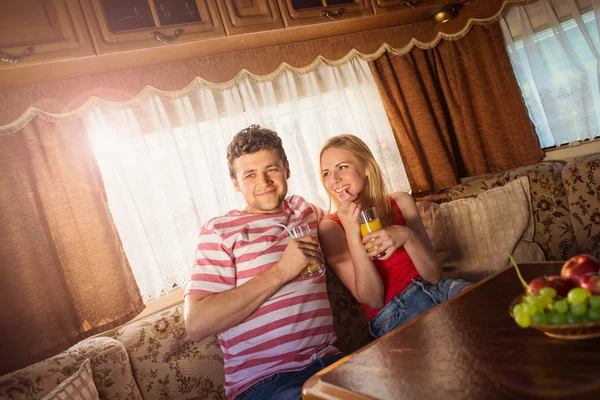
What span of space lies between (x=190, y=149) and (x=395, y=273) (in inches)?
49.5

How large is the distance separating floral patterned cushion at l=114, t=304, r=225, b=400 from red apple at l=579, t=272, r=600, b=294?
1.45m

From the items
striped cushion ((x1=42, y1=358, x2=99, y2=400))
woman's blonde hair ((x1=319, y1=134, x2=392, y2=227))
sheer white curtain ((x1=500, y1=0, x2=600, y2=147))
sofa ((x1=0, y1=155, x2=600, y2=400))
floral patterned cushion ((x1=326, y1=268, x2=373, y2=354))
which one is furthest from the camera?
sheer white curtain ((x1=500, y1=0, x2=600, y2=147))

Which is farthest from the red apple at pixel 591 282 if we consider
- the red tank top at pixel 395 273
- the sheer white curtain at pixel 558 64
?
the sheer white curtain at pixel 558 64

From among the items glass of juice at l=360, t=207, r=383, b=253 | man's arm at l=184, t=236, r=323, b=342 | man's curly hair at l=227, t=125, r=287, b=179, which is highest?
man's curly hair at l=227, t=125, r=287, b=179

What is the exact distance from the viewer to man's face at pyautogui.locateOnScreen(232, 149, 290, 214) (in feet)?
6.35

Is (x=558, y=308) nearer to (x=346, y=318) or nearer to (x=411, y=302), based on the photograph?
(x=411, y=302)

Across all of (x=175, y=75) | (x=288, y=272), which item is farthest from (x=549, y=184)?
(x=175, y=75)

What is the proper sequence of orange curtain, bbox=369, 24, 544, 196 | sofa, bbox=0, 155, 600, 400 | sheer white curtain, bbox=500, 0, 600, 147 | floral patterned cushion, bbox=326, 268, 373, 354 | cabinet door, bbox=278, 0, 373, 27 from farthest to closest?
orange curtain, bbox=369, 24, 544, 196, sheer white curtain, bbox=500, 0, 600, 147, cabinet door, bbox=278, 0, 373, 27, floral patterned cushion, bbox=326, 268, 373, 354, sofa, bbox=0, 155, 600, 400

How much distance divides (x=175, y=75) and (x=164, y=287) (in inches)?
43.3

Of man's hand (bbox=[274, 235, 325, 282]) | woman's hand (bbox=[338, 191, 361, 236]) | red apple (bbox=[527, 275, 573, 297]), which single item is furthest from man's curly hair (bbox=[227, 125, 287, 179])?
red apple (bbox=[527, 275, 573, 297])

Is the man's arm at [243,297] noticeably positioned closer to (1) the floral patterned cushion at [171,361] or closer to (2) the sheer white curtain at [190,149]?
(1) the floral patterned cushion at [171,361]

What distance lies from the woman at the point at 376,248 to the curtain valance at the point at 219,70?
2.14ft

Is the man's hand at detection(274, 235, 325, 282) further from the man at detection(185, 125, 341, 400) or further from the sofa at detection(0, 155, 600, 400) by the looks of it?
the sofa at detection(0, 155, 600, 400)

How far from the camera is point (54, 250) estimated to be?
1990 millimetres
